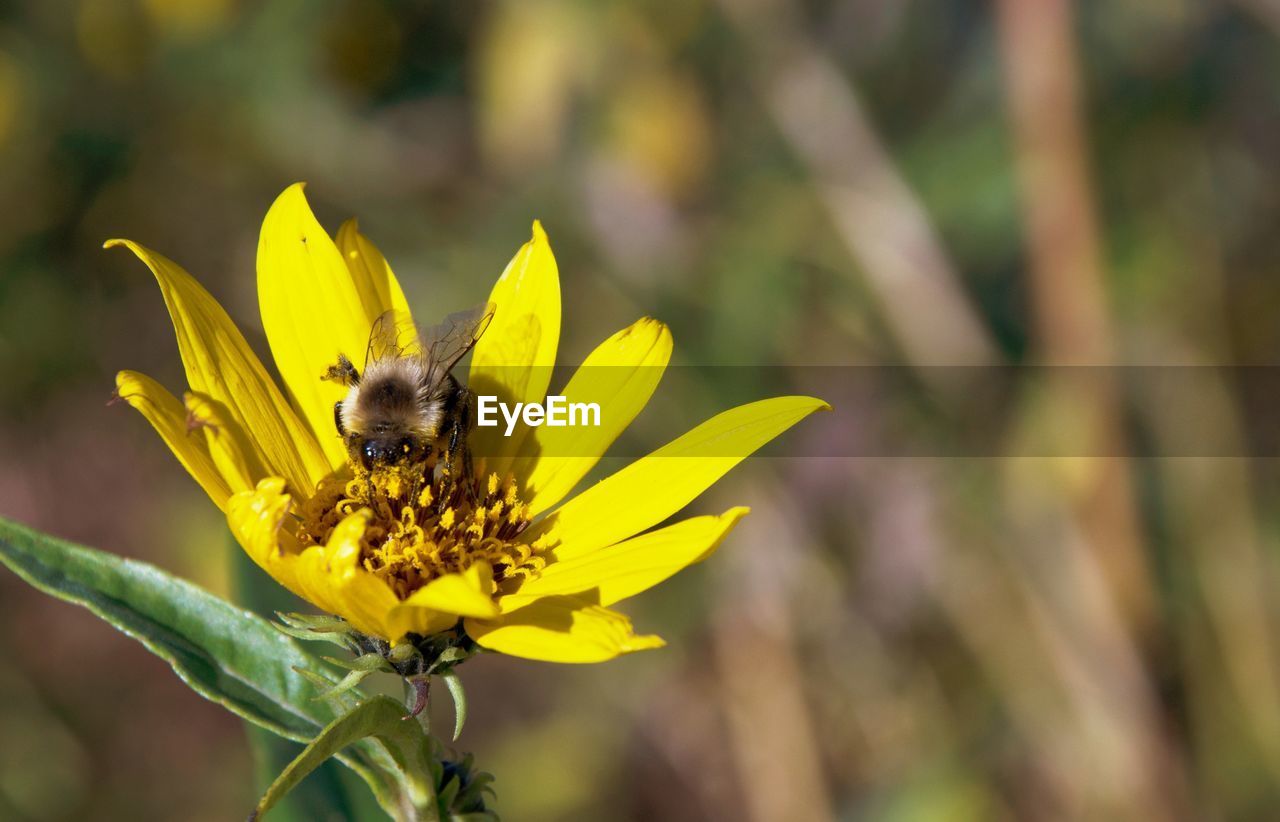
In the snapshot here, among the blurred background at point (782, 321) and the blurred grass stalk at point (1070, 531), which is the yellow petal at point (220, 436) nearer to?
the blurred background at point (782, 321)

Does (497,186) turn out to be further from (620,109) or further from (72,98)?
(72,98)

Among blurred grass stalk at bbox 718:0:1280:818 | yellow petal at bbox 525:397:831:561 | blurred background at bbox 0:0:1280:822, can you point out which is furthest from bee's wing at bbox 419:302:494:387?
blurred grass stalk at bbox 718:0:1280:818

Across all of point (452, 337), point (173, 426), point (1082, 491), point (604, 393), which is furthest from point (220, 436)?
point (1082, 491)

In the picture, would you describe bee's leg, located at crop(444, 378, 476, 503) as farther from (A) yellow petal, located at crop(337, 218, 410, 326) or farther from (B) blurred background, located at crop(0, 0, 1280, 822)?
(B) blurred background, located at crop(0, 0, 1280, 822)

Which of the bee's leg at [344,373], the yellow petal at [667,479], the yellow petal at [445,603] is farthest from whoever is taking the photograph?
the bee's leg at [344,373]

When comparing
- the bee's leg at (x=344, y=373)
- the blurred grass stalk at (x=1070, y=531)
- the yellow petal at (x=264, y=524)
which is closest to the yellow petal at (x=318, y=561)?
the yellow petal at (x=264, y=524)

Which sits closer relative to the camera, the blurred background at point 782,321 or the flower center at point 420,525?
the flower center at point 420,525

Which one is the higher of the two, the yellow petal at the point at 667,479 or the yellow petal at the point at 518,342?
the yellow petal at the point at 518,342
